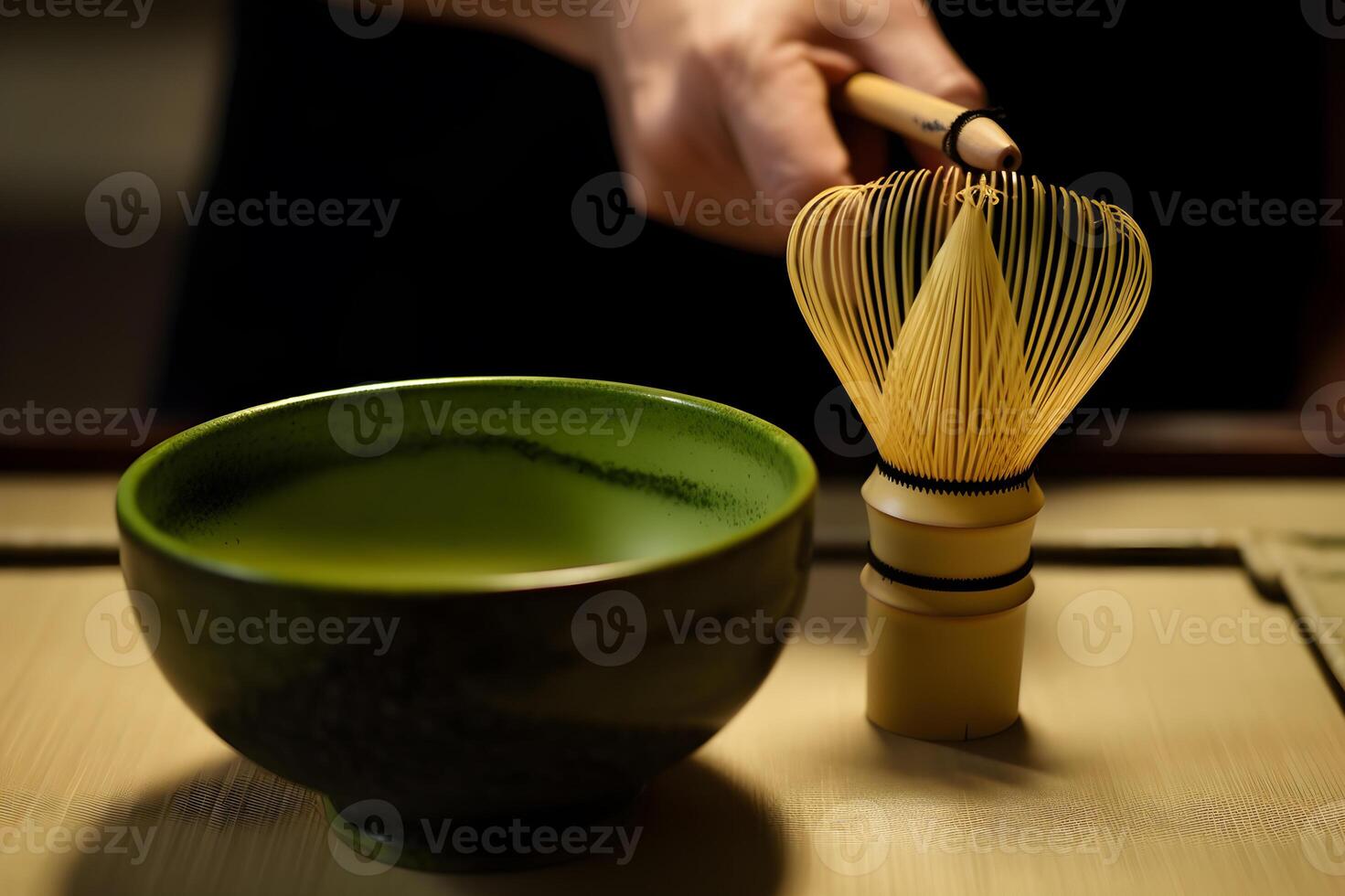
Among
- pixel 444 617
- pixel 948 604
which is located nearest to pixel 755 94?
pixel 948 604

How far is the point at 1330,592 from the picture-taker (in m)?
0.53

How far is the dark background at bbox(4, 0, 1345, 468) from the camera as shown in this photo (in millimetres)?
786

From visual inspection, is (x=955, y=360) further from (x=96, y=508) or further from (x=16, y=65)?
(x=16, y=65)

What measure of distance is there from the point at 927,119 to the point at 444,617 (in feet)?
0.93

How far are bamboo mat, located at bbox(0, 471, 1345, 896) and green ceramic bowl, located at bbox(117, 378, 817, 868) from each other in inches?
1.3

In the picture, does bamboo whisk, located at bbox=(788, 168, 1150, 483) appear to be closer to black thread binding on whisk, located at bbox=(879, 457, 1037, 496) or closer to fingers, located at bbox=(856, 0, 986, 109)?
black thread binding on whisk, located at bbox=(879, 457, 1037, 496)

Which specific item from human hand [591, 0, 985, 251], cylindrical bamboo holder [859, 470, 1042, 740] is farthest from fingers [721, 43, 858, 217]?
cylindrical bamboo holder [859, 470, 1042, 740]

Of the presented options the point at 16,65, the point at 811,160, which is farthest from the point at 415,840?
the point at 16,65

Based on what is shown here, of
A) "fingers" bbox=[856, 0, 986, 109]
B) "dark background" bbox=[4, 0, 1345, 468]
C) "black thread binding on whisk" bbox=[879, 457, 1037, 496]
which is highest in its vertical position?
"fingers" bbox=[856, 0, 986, 109]

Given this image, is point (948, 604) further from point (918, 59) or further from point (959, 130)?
point (918, 59)

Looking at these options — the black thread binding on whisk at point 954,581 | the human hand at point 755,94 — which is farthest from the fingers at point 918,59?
the black thread binding on whisk at point 954,581

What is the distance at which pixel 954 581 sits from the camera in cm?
45

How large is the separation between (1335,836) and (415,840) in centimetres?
26

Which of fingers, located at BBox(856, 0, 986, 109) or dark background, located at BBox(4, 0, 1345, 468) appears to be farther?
dark background, located at BBox(4, 0, 1345, 468)
